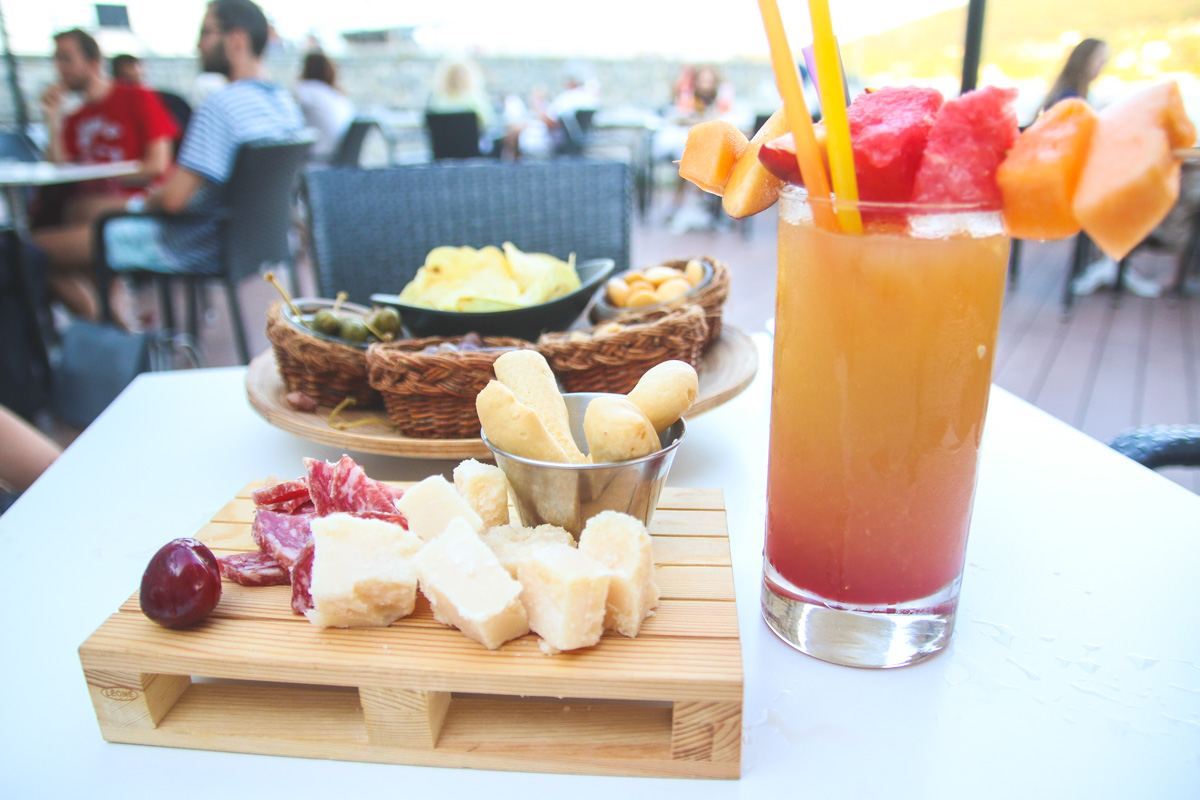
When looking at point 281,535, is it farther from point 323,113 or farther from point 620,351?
point 323,113

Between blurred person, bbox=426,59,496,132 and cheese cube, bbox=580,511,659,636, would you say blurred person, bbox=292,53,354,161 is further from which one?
cheese cube, bbox=580,511,659,636

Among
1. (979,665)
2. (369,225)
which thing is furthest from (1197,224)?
(979,665)

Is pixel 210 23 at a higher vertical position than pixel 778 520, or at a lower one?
higher

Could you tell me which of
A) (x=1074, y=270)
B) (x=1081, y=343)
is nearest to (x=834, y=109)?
(x=1081, y=343)

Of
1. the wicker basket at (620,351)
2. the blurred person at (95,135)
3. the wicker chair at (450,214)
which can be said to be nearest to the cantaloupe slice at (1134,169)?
the wicker basket at (620,351)

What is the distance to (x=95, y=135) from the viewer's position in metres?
3.75

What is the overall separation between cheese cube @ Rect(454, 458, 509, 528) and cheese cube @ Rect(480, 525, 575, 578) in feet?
0.07

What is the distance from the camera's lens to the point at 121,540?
768mm

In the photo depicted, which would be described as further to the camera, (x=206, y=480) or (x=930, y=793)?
(x=206, y=480)

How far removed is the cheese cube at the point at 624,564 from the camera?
0.50 meters

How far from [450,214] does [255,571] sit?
4.52 ft

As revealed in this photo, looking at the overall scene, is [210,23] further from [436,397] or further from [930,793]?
[930,793]

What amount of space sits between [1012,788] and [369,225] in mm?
1660

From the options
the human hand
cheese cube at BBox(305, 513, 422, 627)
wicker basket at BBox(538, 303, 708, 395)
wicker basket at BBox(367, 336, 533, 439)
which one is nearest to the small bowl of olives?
wicker basket at BBox(367, 336, 533, 439)
